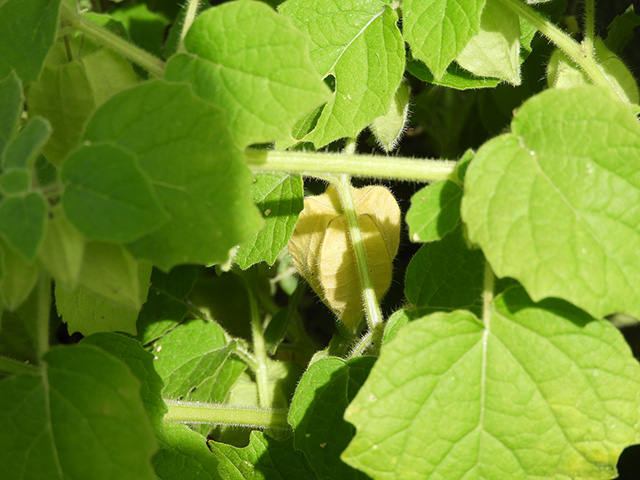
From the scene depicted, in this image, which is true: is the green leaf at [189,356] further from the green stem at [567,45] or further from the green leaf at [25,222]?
the green stem at [567,45]

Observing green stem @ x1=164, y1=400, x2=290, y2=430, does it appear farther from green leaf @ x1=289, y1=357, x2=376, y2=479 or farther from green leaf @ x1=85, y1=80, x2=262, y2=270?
green leaf @ x1=85, y1=80, x2=262, y2=270

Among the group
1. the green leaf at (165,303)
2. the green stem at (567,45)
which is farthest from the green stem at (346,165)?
the green leaf at (165,303)

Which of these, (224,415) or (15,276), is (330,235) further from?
(15,276)

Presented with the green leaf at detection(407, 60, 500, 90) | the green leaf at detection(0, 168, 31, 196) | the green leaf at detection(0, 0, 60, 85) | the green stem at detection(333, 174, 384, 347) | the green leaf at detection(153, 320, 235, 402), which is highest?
the green leaf at detection(0, 0, 60, 85)

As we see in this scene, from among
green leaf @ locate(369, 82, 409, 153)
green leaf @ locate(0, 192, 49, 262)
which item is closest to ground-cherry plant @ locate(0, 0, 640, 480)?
green leaf @ locate(0, 192, 49, 262)

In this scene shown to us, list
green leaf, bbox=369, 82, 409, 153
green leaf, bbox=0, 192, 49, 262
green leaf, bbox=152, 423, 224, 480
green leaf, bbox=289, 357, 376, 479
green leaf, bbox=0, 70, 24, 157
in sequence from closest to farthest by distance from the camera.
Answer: green leaf, bbox=0, 192, 49, 262 < green leaf, bbox=0, 70, 24, 157 < green leaf, bbox=289, 357, 376, 479 < green leaf, bbox=152, 423, 224, 480 < green leaf, bbox=369, 82, 409, 153

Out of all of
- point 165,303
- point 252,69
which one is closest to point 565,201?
point 252,69
